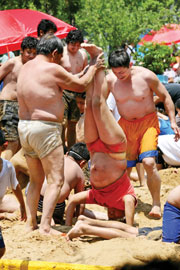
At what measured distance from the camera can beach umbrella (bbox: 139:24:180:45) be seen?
17487 millimetres

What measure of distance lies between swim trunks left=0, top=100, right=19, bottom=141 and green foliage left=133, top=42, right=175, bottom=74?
5895 millimetres

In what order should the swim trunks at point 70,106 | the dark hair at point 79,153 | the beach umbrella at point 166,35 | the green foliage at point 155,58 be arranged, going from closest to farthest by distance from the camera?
the dark hair at point 79,153 → the swim trunks at point 70,106 → the green foliage at point 155,58 → the beach umbrella at point 166,35

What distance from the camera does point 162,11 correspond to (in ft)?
67.4

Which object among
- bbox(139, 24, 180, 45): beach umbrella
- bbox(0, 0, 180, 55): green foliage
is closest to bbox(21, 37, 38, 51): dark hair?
bbox(0, 0, 180, 55): green foliage

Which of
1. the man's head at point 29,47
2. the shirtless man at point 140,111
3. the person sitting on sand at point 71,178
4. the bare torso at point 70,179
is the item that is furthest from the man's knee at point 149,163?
the man's head at point 29,47

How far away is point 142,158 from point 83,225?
6.01ft

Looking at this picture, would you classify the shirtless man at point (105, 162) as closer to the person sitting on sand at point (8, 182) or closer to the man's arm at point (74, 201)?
the man's arm at point (74, 201)

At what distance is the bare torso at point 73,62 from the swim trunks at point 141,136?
71.7 inches

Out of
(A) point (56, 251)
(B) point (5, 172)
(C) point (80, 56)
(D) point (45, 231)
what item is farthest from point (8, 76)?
(A) point (56, 251)

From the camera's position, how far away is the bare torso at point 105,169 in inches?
208

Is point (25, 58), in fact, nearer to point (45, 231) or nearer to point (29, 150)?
point (29, 150)

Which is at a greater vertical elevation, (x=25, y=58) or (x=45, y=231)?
(x=25, y=58)

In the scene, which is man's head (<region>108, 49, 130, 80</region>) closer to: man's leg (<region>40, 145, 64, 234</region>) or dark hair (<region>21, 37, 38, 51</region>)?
dark hair (<region>21, 37, 38, 51</region>)

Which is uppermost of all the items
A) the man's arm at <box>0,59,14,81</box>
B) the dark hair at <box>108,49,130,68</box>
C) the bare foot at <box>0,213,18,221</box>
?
the dark hair at <box>108,49,130,68</box>
